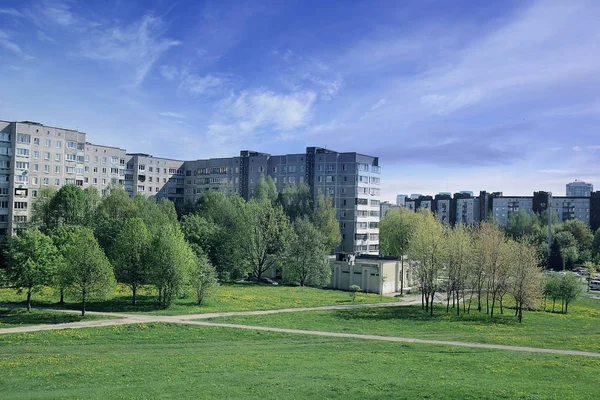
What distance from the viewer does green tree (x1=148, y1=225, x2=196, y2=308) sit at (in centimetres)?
4950

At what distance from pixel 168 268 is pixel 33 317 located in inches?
515

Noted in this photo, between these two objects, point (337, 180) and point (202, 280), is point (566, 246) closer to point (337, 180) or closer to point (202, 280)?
point (337, 180)

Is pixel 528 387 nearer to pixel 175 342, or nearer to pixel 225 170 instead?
pixel 175 342

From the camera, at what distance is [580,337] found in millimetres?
40750

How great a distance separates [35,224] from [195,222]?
31.6 meters

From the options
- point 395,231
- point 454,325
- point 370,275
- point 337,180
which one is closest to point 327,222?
point 337,180

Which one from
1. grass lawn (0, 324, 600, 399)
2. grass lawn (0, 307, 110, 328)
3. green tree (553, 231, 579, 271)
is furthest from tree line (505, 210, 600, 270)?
grass lawn (0, 307, 110, 328)

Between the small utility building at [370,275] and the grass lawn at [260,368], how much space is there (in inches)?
1430

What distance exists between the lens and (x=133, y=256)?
5316 cm

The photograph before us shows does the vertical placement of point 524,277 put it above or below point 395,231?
below

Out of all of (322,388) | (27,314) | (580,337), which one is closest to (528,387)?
(322,388)

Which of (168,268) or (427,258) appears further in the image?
(427,258)

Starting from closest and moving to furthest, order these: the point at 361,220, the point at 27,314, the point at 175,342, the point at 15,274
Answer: the point at 175,342 → the point at 27,314 → the point at 15,274 → the point at 361,220

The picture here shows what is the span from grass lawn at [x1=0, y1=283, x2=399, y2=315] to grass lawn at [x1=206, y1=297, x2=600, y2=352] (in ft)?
18.1
